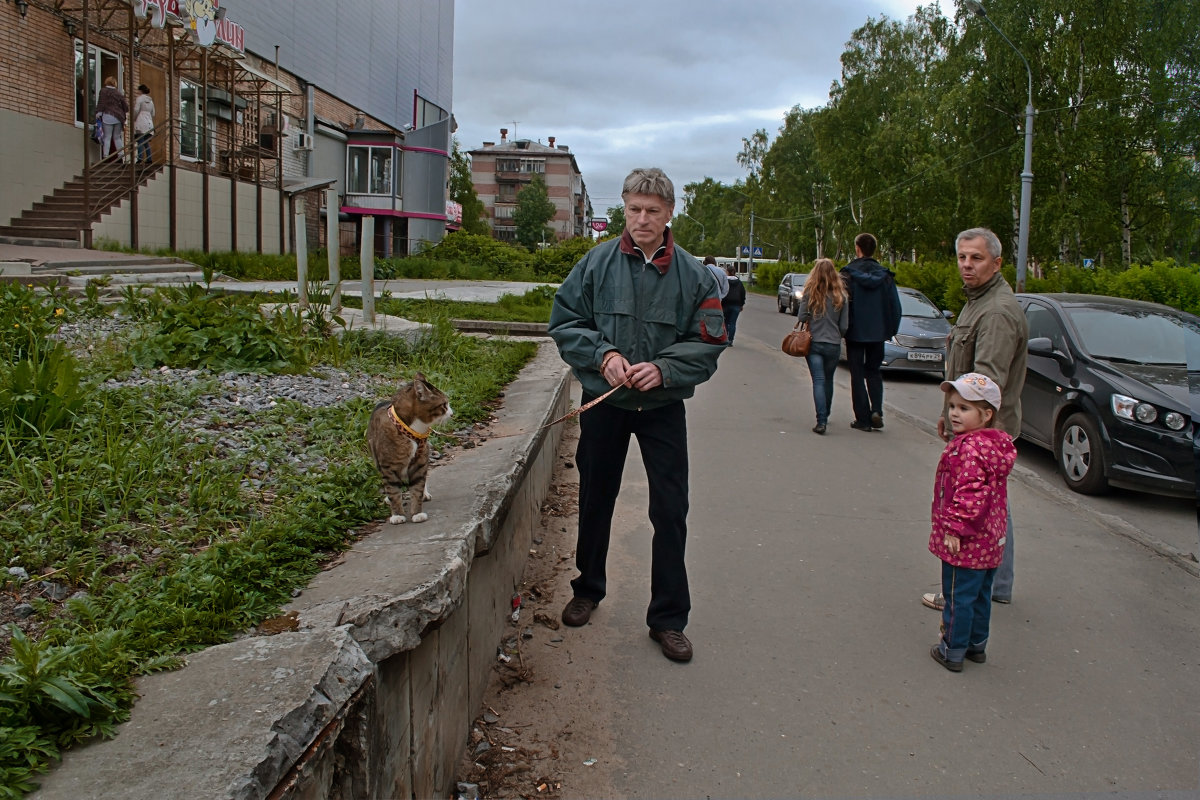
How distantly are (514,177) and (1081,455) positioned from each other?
392 ft

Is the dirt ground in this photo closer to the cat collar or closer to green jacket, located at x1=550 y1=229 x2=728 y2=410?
the cat collar

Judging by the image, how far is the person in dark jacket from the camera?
9977 millimetres

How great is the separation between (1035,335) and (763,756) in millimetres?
7022

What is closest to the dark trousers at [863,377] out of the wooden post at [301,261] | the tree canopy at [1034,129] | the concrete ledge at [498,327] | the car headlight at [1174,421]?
the car headlight at [1174,421]

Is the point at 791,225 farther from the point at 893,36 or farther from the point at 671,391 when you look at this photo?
the point at 671,391

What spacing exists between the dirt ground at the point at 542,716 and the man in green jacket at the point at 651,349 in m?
0.49

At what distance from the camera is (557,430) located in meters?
7.94

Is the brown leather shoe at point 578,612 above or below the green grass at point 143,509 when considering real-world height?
below

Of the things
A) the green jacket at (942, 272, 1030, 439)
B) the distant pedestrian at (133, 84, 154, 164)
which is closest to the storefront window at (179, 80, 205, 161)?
the distant pedestrian at (133, 84, 154, 164)

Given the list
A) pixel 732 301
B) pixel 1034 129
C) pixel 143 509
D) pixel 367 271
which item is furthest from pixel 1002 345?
pixel 1034 129

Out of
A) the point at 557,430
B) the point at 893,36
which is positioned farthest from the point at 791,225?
the point at 557,430

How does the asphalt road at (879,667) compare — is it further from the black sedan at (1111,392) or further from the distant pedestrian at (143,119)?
the distant pedestrian at (143,119)

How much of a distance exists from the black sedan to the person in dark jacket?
1.47 meters

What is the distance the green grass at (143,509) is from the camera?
2.19 m
